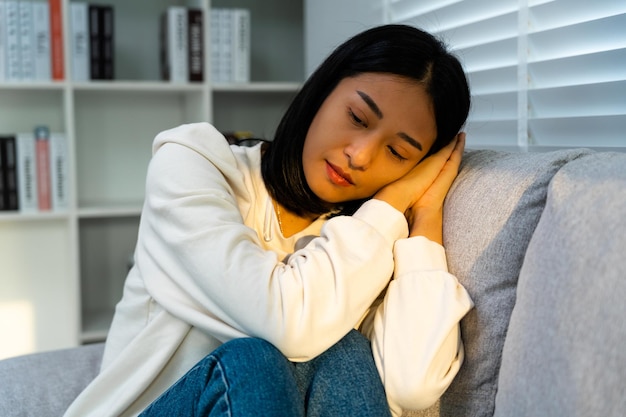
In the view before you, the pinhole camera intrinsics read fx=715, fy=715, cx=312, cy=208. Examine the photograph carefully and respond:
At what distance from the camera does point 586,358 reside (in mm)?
761

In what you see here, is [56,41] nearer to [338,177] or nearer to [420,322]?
[338,177]

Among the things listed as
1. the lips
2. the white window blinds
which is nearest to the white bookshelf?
the white window blinds

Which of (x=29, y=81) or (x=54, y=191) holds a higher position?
(x=29, y=81)

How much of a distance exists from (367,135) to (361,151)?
0.10 ft

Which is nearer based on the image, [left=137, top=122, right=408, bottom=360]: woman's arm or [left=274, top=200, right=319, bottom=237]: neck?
[left=137, top=122, right=408, bottom=360]: woman's arm

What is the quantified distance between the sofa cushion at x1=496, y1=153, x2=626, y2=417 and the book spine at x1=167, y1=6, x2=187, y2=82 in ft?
5.23

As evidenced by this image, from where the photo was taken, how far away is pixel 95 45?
2230mm

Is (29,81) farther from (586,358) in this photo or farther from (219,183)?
(586,358)

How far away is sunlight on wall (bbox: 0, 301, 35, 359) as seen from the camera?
2404mm

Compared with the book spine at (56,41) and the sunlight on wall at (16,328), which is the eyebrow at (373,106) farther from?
the sunlight on wall at (16,328)

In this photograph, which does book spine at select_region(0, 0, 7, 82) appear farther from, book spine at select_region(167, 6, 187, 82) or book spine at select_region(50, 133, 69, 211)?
book spine at select_region(167, 6, 187, 82)

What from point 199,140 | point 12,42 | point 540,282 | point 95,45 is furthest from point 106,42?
point 540,282

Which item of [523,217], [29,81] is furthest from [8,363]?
[29,81]

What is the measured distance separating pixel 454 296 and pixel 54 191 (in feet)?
5.24
